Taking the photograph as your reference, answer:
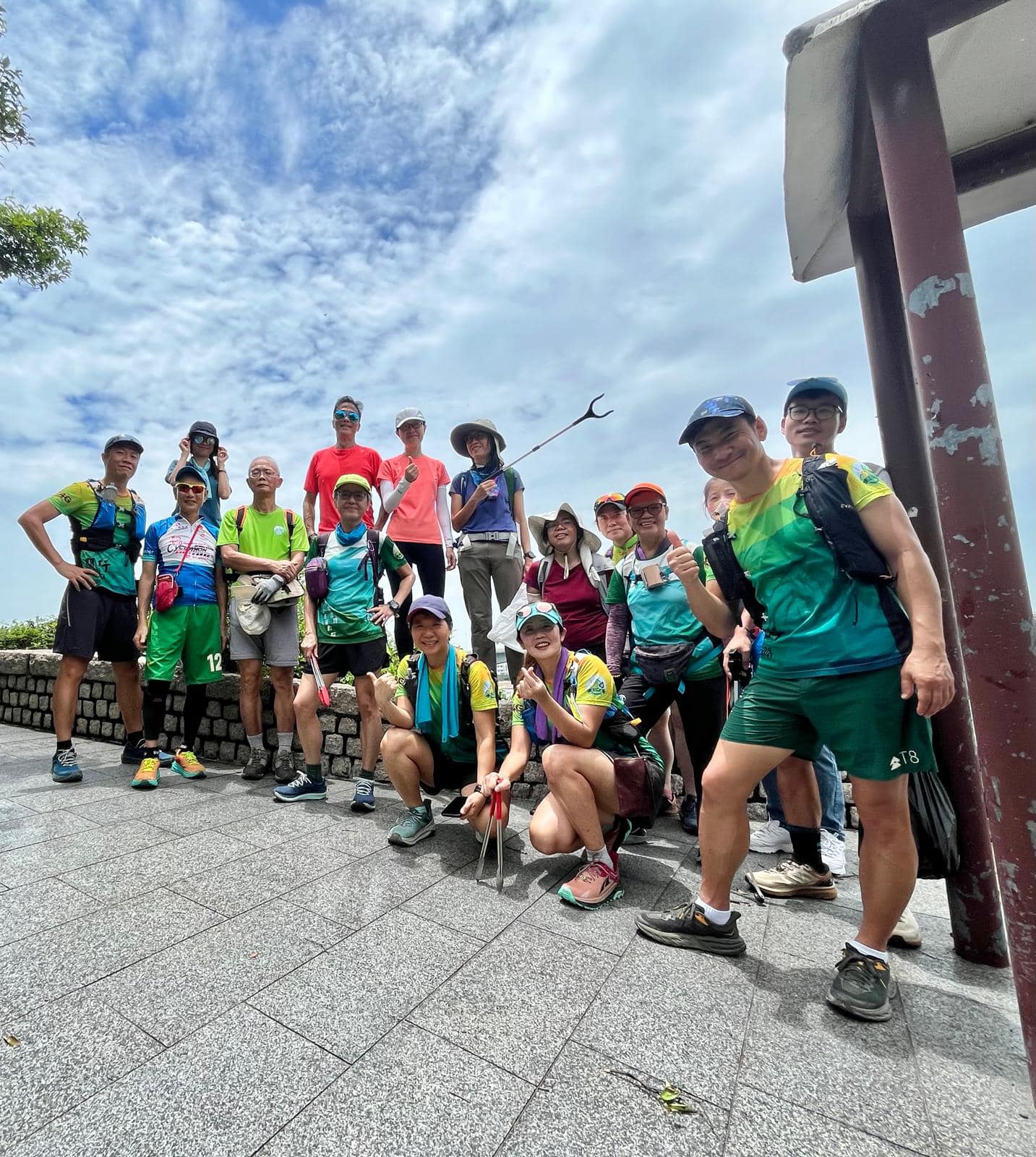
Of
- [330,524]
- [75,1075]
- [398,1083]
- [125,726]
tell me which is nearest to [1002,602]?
[398,1083]

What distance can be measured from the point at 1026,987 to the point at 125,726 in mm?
6021

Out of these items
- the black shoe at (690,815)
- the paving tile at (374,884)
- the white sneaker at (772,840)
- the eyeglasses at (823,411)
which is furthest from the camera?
the black shoe at (690,815)

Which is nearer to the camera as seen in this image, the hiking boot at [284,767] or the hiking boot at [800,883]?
the hiking boot at [800,883]

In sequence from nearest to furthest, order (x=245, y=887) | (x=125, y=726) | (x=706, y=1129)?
(x=706, y=1129)
(x=245, y=887)
(x=125, y=726)

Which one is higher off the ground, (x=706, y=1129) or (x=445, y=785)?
(x=445, y=785)

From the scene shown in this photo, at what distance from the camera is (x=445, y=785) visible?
3.79m

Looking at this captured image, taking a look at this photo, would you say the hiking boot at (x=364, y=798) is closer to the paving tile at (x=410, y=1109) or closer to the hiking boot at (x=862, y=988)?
the paving tile at (x=410, y=1109)

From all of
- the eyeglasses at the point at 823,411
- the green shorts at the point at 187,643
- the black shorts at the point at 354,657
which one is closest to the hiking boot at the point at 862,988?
the eyeglasses at the point at 823,411

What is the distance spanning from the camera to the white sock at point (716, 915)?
2420 mm

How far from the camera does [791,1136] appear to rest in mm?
1494

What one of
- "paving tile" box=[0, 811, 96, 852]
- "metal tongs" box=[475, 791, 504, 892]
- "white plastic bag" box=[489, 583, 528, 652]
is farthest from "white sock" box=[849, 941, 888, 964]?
"paving tile" box=[0, 811, 96, 852]

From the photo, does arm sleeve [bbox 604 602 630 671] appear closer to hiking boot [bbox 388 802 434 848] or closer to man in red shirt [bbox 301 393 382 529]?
hiking boot [bbox 388 802 434 848]

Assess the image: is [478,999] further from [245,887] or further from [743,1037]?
[245,887]

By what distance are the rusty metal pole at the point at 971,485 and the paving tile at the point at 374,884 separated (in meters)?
2.31
